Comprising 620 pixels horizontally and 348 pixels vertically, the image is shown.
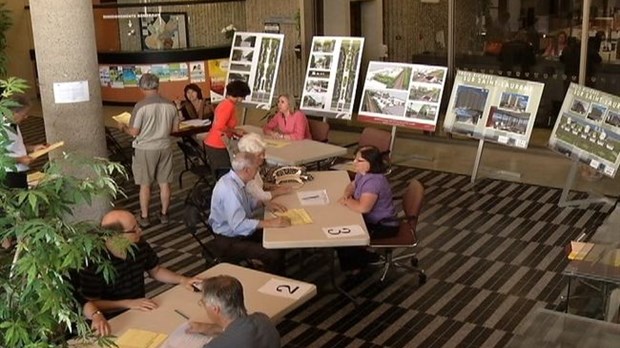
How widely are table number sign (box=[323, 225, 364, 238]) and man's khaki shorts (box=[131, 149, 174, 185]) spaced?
329 centimetres

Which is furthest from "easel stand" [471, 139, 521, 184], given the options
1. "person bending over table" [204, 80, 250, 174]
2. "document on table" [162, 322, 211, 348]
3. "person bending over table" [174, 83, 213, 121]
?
"document on table" [162, 322, 211, 348]

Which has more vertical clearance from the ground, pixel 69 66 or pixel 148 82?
pixel 69 66

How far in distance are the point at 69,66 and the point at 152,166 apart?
231 cm

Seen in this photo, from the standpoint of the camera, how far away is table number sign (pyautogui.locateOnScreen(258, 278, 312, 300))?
493cm

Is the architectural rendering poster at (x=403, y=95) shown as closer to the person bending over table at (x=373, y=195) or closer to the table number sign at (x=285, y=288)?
the person bending over table at (x=373, y=195)

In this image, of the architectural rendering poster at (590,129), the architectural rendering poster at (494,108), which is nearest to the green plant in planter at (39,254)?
the architectural rendering poster at (590,129)

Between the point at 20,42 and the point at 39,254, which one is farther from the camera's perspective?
the point at 20,42

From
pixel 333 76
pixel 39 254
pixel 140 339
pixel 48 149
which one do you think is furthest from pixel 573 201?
pixel 39 254

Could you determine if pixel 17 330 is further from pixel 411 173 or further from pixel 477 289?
pixel 411 173

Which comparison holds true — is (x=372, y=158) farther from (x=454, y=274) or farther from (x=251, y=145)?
(x=454, y=274)

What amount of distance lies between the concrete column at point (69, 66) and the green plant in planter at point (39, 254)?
3.21 metres

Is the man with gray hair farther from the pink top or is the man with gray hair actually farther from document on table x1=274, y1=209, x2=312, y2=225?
document on table x1=274, y1=209, x2=312, y2=225

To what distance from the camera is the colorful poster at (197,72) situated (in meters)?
15.2

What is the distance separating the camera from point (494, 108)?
32.3ft
